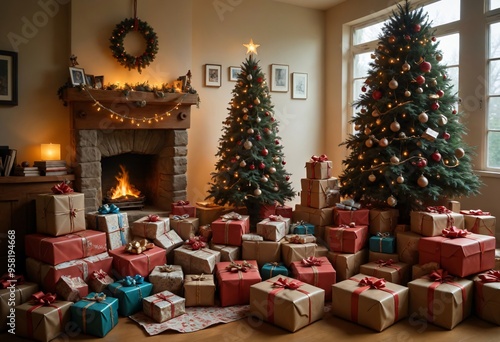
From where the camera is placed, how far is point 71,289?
3344 millimetres

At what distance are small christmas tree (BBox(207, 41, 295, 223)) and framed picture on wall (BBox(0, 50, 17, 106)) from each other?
227 centimetres

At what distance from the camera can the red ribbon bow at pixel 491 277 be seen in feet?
11.0

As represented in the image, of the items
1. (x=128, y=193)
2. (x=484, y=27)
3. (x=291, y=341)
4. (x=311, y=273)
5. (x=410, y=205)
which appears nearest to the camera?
(x=291, y=341)

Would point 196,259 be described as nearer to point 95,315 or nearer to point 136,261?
point 136,261

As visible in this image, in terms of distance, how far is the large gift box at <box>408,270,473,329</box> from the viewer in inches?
126

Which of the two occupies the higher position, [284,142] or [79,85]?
[79,85]

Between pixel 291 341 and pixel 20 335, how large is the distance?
6.51ft

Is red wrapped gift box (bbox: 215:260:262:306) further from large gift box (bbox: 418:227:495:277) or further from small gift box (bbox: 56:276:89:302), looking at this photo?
large gift box (bbox: 418:227:495:277)

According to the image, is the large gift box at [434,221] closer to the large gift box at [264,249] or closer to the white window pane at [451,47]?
the large gift box at [264,249]

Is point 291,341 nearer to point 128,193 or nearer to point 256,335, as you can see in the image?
point 256,335

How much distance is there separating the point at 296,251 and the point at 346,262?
1.54 feet

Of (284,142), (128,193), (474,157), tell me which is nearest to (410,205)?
(474,157)

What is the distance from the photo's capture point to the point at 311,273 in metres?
3.73

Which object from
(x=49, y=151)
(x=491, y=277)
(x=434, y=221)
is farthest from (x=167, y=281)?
(x=491, y=277)
